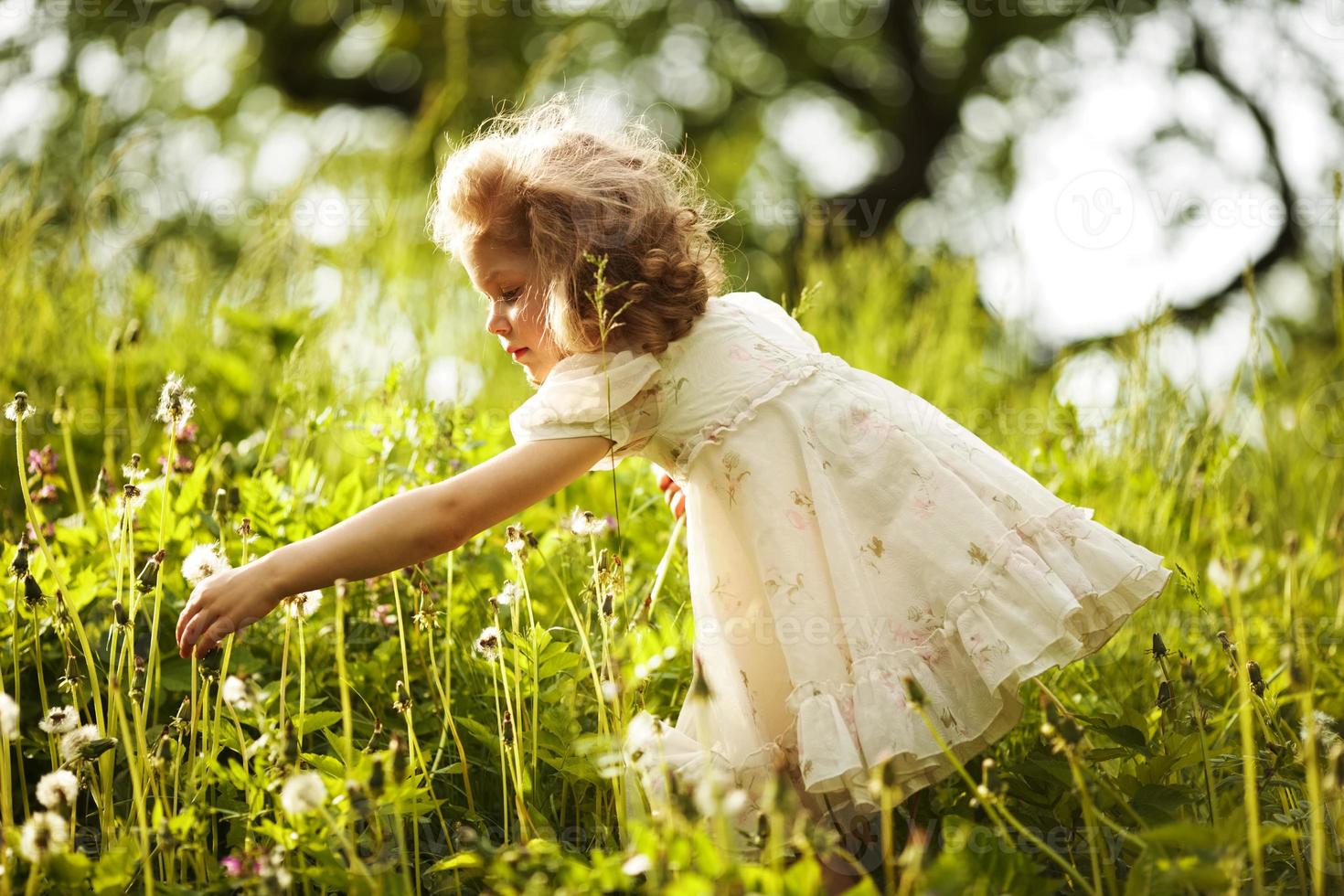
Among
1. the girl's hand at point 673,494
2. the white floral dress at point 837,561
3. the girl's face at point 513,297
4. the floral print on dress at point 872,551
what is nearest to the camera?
the white floral dress at point 837,561

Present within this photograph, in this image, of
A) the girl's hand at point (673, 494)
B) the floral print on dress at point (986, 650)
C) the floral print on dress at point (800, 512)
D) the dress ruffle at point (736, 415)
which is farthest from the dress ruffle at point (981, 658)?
the girl's hand at point (673, 494)

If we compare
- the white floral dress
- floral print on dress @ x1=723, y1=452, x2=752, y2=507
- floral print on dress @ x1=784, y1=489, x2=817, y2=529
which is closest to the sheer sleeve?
the white floral dress

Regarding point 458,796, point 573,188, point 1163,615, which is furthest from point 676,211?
point 1163,615

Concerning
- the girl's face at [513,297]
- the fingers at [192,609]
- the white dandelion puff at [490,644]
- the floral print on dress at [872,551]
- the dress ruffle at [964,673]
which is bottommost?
the dress ruffle at [964,673]

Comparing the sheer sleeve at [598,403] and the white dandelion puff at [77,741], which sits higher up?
the sheer sleeve at [598,403]

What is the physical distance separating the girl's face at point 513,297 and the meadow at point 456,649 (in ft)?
0.95

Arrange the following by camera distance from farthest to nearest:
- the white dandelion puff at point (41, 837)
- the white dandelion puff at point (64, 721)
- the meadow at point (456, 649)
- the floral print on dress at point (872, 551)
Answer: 1. the floral print on dress at point (872, 551)
2. the white dandelion puff at point (64, 721)
3. the meadow at point (456, 649)
4. the white dandelion puff at point (41, 837)

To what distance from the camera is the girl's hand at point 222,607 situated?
1.29 metres

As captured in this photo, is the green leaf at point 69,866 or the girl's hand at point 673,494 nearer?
the green leaf at point 69,866

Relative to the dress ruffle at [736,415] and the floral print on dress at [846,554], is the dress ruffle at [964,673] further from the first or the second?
the dress ruffle at [736,415]

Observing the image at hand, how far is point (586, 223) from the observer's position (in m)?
1.66

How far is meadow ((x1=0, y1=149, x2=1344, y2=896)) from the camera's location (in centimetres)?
110

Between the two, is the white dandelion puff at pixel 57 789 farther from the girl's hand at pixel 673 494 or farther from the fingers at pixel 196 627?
the girl's hand at pixel 673 494

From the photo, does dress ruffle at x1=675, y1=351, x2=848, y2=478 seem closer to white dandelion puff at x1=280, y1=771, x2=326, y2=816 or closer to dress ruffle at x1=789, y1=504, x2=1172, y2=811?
dress ruffle at x1=789, y1=504, x2=1172, y2=811
